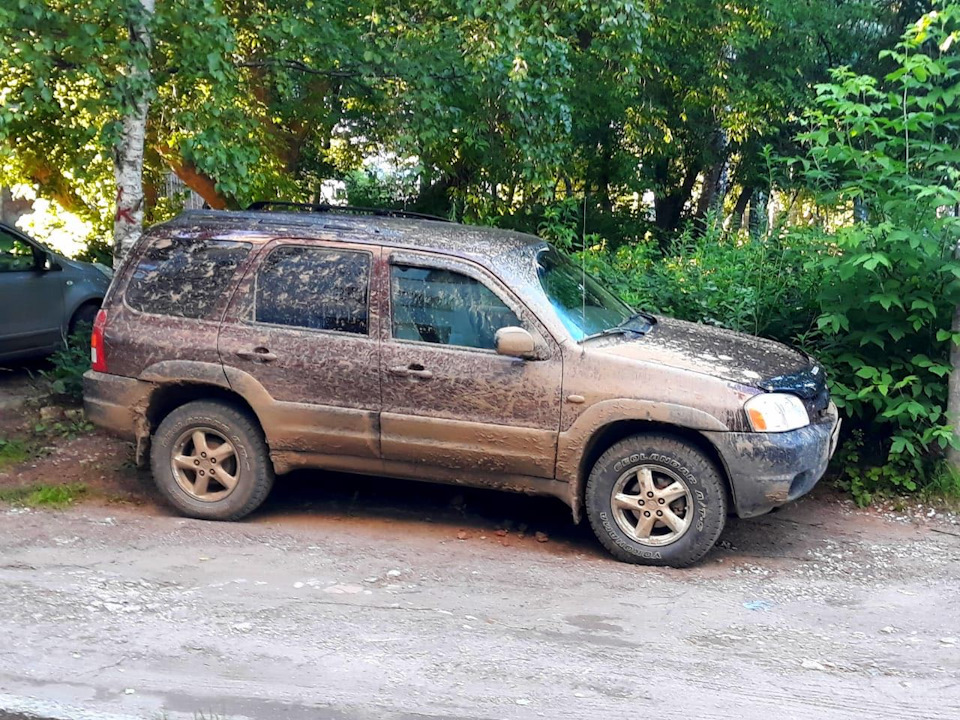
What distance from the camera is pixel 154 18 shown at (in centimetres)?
797

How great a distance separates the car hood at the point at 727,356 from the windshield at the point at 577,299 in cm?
22

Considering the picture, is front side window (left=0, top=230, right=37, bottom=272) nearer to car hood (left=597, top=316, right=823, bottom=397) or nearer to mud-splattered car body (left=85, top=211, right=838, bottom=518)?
mud-splattered car body (left=85, top=211, right=838, bottom=518)

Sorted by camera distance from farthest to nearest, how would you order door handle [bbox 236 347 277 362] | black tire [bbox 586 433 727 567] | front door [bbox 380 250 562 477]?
door handle [bbox 236 347 277 362]
front door [bbox 380 250 562 477]
black tire [bbox 586 433 727 567]

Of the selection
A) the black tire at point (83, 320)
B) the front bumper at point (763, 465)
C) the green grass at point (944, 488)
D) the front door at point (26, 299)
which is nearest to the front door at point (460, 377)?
the front bumper at point (763, 465)

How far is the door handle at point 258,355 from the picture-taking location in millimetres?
6406

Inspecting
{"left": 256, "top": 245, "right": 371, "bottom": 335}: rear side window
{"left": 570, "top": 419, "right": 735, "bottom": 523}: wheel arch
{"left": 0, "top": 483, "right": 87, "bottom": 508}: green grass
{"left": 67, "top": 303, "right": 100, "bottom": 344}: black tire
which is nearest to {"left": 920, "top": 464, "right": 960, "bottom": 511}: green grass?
{"left": 570, "top": 419, "right": 735, "bottom": 523}: wheel arch

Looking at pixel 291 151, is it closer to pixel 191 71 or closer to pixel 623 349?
pixel 191 71

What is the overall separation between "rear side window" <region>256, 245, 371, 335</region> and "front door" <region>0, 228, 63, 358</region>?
14.2 feet

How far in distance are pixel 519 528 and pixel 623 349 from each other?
4.98 feet

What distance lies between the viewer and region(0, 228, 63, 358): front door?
9656mm

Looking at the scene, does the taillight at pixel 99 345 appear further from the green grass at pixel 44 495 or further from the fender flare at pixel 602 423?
the fender flare at pixel 602 423

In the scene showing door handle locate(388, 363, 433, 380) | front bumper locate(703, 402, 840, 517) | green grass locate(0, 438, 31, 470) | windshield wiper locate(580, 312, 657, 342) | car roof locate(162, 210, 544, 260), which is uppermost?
car roof locate(162, 210, 544, 260)

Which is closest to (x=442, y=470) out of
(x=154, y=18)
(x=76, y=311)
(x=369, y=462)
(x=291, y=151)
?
(x=369, y=462)

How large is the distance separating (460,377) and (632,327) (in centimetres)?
128
